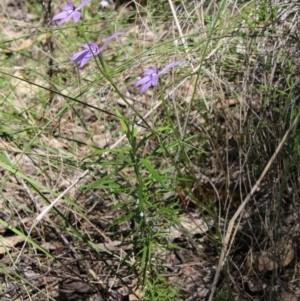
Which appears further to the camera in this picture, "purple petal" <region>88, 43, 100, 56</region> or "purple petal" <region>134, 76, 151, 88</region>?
"purple petal" <region>134, 76, 151, 88</region>

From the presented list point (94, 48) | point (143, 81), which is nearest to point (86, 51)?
point (94, 48)

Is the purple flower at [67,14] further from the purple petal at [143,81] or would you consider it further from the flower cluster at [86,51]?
the purple petal at [143,81]

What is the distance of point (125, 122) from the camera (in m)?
1.86

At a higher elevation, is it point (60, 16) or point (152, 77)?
point (60, 16)

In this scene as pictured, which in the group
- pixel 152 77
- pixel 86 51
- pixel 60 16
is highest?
pixel 60 16

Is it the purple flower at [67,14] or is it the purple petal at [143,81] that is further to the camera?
the purple petal at [143,81]

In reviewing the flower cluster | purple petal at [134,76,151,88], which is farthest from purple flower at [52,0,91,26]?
purple petal at [134,76,151,88]

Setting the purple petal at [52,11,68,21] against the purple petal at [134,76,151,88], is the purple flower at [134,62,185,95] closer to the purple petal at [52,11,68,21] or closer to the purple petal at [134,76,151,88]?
the purple petal at [134,76,151,88]

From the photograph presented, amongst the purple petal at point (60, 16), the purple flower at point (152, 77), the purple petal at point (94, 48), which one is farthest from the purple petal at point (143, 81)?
the purple petal at point (60, 16)

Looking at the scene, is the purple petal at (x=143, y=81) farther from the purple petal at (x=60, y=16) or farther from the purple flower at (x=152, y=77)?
the purple petal at (x=60, y=16)

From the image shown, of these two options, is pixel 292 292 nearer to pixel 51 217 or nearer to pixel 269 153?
pixel 269 153

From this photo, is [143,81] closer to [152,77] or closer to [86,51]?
[152,77]

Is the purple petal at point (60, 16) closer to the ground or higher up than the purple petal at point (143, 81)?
higher up

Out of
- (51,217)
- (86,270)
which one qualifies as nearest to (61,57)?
(51,217)
